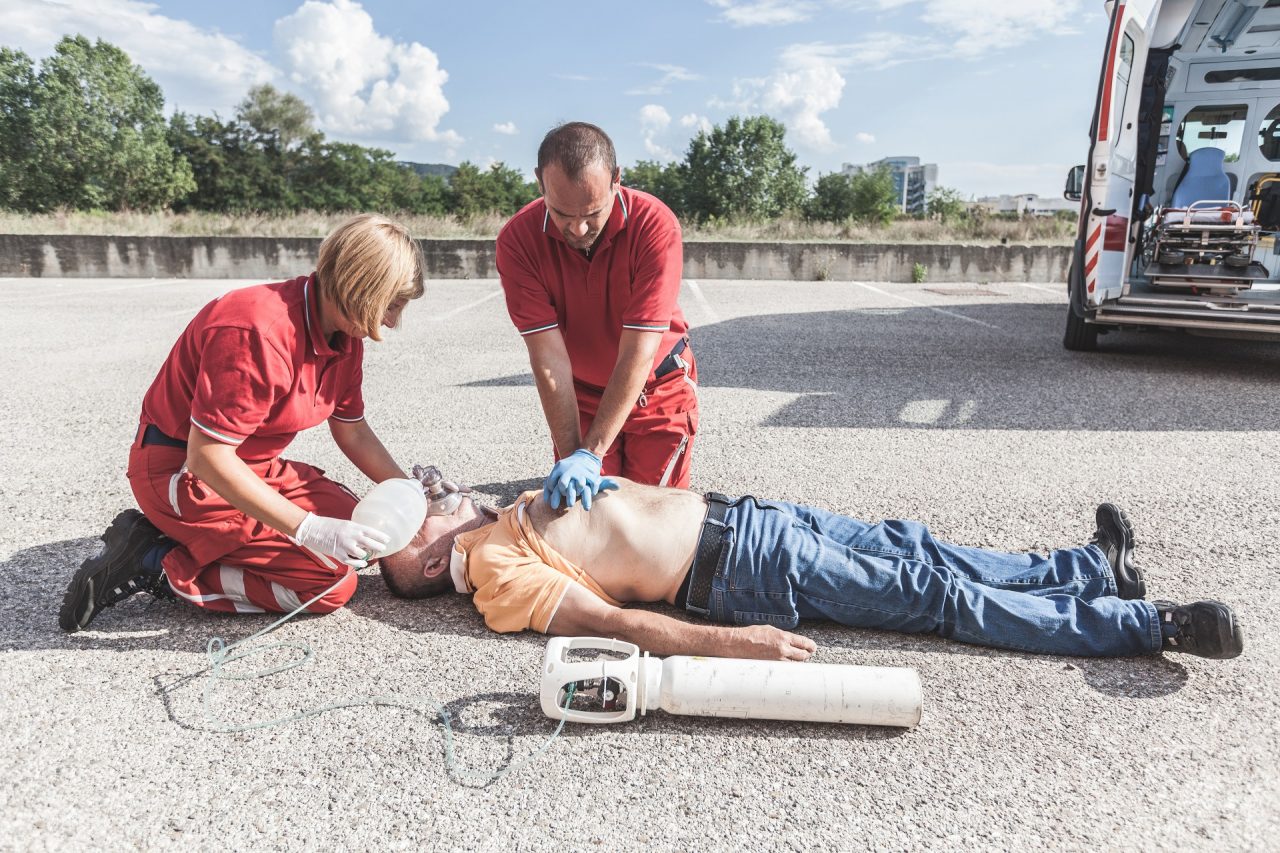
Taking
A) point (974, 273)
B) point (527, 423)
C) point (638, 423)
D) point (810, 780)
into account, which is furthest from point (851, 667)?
point (974, 273)

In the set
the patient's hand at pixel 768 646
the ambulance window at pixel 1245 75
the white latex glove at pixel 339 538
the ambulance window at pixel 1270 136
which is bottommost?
the patient's hand at pixel 768 646

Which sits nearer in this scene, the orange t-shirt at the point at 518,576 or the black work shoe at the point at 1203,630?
the black work shoe at the point at 1203,630

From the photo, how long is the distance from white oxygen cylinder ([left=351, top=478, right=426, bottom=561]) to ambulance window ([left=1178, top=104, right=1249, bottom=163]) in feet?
29.7

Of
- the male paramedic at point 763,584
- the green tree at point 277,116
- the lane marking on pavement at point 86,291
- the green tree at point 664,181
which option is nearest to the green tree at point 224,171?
the green tree at point 277,116

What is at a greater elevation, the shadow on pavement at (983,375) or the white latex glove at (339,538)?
the white latex glove at (339,538)

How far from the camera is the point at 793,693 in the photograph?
2.01m

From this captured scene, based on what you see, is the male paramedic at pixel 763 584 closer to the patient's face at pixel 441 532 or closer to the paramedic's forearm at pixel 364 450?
the patient's face at pixel 441 532

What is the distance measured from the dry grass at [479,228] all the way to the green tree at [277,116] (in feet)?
129

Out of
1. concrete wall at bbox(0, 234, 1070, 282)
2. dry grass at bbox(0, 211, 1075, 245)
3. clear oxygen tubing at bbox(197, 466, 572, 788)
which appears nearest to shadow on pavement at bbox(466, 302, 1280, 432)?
clear oxygen tubing at bbox(197, 466, 572, 788)

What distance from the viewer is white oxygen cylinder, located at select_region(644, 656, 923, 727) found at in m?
2.00

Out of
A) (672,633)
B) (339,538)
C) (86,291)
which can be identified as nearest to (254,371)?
(339,538)

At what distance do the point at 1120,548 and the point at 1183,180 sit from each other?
730cm

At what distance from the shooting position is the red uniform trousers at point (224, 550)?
252 cm

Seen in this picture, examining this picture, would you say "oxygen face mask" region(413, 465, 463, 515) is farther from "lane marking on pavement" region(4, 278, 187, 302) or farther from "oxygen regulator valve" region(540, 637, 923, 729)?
"lane marking on pavement" region(4, 278, 187, 302)
